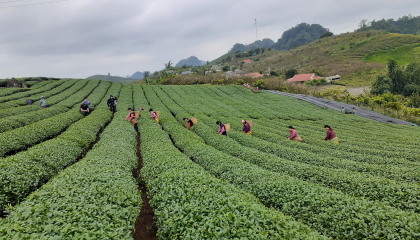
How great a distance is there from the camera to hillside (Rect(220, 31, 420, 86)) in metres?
79.8

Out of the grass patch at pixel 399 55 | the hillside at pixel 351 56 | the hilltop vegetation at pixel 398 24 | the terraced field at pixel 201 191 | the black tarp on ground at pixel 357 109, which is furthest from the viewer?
the hilltop vegetation at pixel 398 24

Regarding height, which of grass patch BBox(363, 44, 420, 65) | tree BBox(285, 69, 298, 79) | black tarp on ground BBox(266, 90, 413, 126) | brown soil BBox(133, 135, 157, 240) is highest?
grass patch BBox(363, 44, 420, 65)

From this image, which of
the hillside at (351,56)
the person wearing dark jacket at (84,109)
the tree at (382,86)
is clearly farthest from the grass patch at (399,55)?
the person wearing dark jacket at (84,109)

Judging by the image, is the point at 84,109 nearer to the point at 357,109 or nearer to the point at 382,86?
the point at 357,109

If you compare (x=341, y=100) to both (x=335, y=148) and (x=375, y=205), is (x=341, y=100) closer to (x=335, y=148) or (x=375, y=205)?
(x=335, y=148)

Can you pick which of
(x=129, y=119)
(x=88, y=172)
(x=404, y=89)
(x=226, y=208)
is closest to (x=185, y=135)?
(x=129, y=119)

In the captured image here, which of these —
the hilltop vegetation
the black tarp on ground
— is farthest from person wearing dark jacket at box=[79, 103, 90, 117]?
the hilltop vegetation

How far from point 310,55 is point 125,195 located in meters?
133

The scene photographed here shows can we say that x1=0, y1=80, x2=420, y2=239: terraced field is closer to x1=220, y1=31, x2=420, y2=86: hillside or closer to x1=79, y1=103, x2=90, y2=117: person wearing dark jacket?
x1=79, y1=103, x2=90, y2=117: person wearing dark jacket

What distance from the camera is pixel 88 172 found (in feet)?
28.4

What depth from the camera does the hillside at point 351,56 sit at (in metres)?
79.8

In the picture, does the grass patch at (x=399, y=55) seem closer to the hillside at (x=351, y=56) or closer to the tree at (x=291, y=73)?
the hillside at (x=351, y=56)

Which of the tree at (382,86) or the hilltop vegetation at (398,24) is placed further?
the hilltop vegetation at (398,24)

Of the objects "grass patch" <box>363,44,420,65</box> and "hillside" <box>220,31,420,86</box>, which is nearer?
"hillside" <box>220,31,420,86</box>
